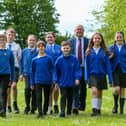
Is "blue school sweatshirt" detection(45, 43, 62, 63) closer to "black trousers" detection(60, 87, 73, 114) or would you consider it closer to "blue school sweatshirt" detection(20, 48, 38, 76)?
"blue school sweatshirt" detection(20, 48, 38, 76)

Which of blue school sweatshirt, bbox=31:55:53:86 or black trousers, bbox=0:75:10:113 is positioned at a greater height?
blue school sweatshirt, bbox=31:55:53:86

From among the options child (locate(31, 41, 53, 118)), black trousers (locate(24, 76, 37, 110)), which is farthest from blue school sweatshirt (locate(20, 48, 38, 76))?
child (locate(31, 41, 53, 118))

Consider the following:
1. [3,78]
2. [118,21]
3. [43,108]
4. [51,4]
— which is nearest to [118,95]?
[43,108]

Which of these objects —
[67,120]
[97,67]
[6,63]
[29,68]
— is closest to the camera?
[67,120]

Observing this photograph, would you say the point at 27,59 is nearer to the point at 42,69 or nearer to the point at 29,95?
the point at 29,95

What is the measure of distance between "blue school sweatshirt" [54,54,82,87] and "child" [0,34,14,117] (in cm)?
116

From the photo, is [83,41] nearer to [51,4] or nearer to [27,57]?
[27,57]

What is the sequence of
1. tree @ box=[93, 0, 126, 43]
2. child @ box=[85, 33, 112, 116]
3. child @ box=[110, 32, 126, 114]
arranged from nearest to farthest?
child @ box=[85, 33, 112, 116] → child @ box=[110, 32, 126, 114] → tree @ box=[93, 0, 126, 43]

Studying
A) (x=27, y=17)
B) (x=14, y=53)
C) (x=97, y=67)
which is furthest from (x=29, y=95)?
(x=27, y=17)

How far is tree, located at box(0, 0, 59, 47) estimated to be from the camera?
72.3 metres

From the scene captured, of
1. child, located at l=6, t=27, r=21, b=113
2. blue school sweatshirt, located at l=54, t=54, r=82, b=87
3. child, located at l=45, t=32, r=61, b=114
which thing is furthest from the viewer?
child, located at l=6, t=27, r=21, b=113

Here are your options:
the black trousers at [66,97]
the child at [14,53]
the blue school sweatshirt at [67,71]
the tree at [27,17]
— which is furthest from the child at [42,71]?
the tree at [27,17]

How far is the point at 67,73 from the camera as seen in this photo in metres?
13.9

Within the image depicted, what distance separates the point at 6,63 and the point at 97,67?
2335mm
